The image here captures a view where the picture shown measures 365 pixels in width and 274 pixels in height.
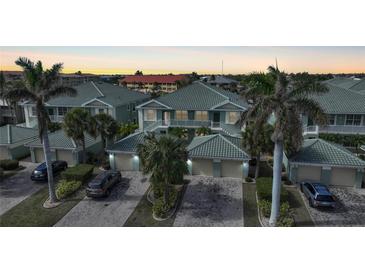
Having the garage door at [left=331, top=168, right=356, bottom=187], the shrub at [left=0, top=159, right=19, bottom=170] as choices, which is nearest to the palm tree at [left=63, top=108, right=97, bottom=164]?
the shrub at [left=0, top=159, right=19, bottom=170]

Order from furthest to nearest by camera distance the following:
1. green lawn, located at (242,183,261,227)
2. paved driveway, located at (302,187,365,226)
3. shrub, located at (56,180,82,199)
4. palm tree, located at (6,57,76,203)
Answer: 1. shrub, located at (56,180,82,199)
2. green lawn, located at (242,183,261,227)
3. palm tree, located at (6,57,76,203)
4. paved driveway, located at (302,187,365,226)

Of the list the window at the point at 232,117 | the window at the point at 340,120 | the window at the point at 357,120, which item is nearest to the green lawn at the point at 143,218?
the window at the point at 232,117

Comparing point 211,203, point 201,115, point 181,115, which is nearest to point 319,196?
point 211,203

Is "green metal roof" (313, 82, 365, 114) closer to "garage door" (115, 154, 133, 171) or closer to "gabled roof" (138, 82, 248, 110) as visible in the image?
"gabled roof" (138, 82, 248, 110)

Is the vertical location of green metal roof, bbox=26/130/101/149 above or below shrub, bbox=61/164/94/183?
above

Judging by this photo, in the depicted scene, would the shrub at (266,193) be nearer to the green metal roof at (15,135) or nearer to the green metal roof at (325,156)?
the green metal roof at (325,156)

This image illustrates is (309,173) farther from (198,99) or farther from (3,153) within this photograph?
(3,153)
